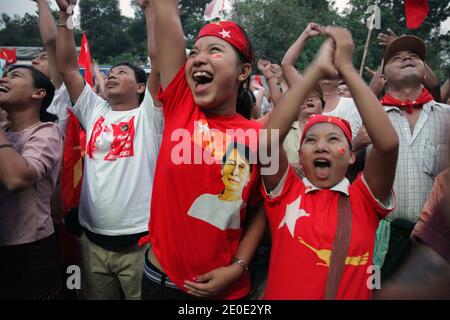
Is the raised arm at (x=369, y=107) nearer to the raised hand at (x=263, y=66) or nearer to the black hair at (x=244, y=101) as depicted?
the black hair at (x=244, y=101)

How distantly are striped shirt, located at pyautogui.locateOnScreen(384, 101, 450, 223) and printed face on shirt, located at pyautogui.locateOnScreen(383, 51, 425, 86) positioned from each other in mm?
287

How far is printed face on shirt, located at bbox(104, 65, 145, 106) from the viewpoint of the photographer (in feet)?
8.69

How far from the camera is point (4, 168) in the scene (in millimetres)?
1811

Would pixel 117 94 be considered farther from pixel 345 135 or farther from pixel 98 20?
pixel 98 20

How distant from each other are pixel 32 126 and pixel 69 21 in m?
0.71

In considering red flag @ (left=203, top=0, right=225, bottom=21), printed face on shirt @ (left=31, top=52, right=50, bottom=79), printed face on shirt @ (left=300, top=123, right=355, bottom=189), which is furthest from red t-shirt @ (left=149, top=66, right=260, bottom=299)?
red flag @ (left=203, top=0, right=225, bottom=21)

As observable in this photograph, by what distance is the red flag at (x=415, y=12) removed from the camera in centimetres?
367

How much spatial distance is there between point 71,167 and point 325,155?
1788mm

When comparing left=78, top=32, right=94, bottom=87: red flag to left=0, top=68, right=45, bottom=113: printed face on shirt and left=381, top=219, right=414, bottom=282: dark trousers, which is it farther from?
left=381, top=219, right=414, bottom=282: dark trousers

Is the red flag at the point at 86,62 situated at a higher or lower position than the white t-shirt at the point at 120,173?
higher

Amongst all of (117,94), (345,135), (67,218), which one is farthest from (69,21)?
(345,135)

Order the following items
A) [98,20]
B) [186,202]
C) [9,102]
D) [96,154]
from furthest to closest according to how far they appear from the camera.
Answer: [98,20] < [96,154] < [9,102] < [186,202]

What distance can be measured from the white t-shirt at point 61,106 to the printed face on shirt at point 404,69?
2.34 metres

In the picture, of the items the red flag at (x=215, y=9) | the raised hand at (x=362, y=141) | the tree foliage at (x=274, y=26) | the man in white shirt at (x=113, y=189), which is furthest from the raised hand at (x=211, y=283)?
the tree foliage at (x=274, y=26)
